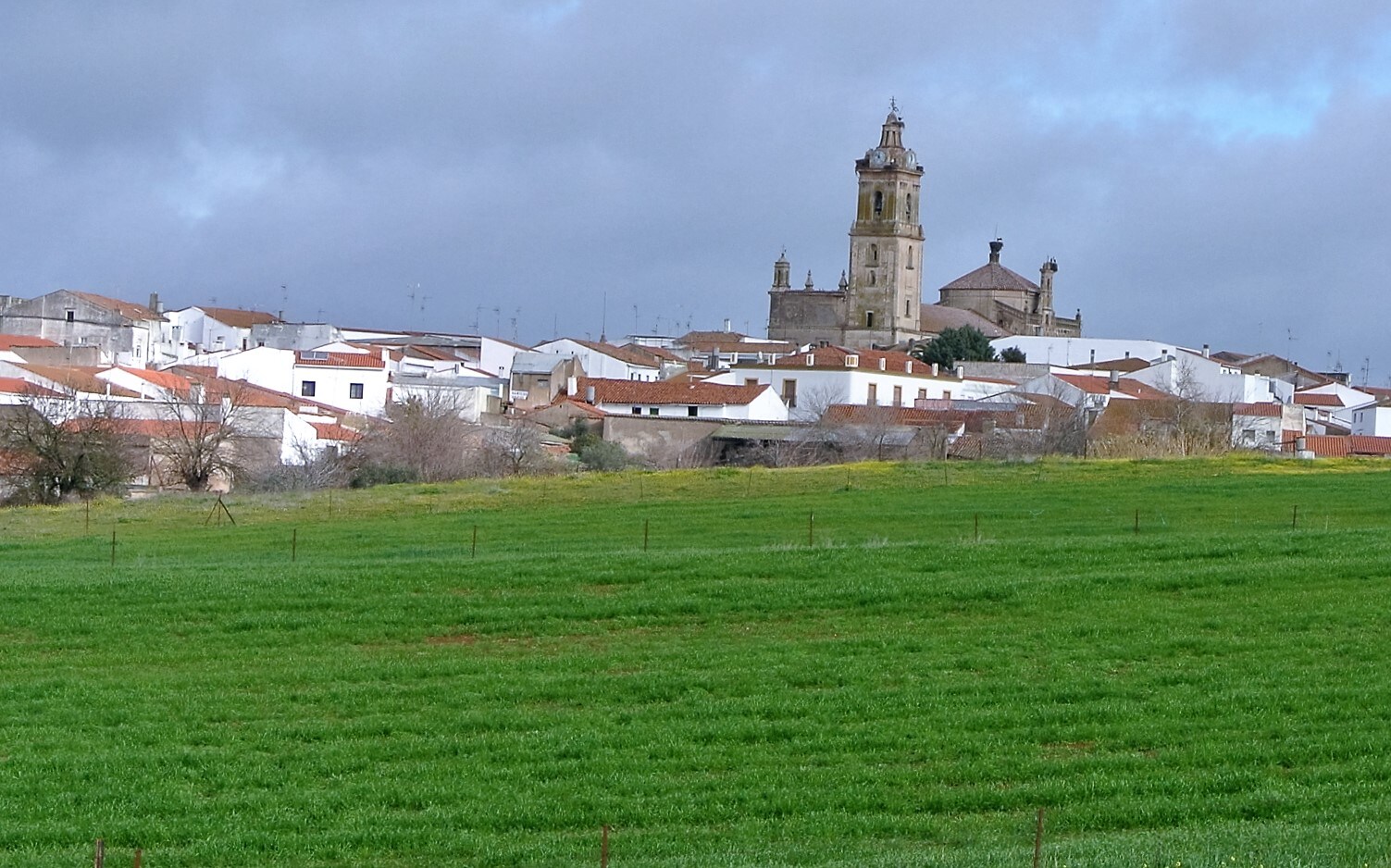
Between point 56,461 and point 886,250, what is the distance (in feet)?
325

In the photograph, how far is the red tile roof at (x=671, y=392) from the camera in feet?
285

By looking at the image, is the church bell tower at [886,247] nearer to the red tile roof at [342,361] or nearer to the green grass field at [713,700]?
the red tile roof at [342,361]

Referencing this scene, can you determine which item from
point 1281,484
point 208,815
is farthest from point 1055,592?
point 1281,484

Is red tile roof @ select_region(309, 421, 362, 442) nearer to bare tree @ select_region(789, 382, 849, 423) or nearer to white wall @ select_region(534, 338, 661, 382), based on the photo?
bare tree @ select_region(789, 382, 849, 423)

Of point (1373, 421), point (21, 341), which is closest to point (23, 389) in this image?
point (21, 341)

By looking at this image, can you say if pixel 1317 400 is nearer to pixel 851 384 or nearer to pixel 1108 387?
pixel 1108 387

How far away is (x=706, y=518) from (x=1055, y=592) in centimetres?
1488

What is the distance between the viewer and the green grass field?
14.0 m

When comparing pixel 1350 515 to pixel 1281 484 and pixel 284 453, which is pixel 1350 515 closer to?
pixel 1281 484

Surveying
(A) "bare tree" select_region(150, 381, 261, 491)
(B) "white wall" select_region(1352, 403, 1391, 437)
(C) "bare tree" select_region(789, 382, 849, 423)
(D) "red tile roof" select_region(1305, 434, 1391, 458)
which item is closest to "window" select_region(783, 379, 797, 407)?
(C) "bare tree" select_region(789, 382, 849, 423)

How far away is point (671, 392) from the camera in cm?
8825

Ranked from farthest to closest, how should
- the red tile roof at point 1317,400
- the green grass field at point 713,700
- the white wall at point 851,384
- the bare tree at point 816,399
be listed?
the red tile roof at point 1317,400 → the white wall at point 851,384 → the bare tree at point 816,399 → the green grass field at point 713,700

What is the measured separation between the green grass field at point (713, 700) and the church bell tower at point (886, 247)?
111 meters

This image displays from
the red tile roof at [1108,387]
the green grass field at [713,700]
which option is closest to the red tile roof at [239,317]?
the red tile roof at [1108,387]
